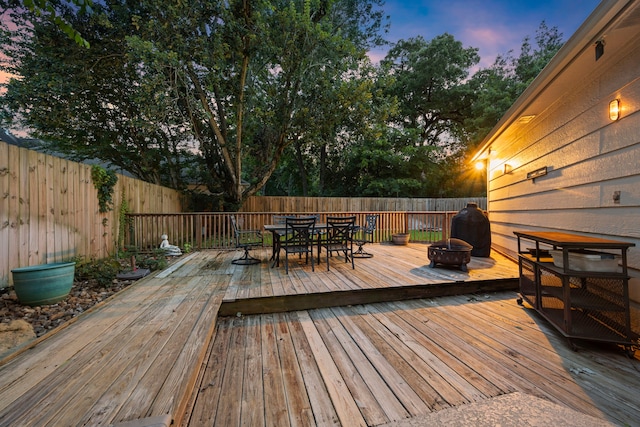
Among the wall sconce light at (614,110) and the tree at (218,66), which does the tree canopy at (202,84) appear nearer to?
the tree at (218,66)

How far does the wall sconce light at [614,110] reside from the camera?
2.30 metres

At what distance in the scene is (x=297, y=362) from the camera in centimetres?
188

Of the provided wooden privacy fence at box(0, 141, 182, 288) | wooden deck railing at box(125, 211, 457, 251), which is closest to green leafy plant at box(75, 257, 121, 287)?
wooden privacy fence at box(0, 141, 182, 288)

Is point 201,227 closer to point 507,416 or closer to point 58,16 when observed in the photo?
point 58,16

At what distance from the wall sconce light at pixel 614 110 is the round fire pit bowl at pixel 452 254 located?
211 cm

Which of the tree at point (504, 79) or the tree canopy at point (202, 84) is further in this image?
the tree at point (504, 79)

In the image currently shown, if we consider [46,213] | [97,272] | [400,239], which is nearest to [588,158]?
[400,239]

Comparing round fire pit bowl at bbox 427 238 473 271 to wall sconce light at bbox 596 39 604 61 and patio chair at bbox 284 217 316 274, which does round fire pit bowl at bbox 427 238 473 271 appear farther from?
wall sconce light at bbox 596 39 604 61

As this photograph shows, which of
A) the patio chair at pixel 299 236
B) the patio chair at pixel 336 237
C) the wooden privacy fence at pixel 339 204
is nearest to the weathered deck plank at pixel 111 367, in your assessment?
the patio chair at pixel 299 236

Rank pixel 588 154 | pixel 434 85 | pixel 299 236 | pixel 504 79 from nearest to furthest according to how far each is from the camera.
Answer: pixel 588 154 → pixel 299 236 → pixel 504 79 → pixel 434 85

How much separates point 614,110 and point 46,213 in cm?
648

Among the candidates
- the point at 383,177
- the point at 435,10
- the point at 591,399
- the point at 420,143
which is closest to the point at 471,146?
the point at 420,143

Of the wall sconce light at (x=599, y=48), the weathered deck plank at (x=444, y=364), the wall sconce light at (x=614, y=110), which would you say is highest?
the wall sconce light at (x=599, y=48)

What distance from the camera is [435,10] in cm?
664
